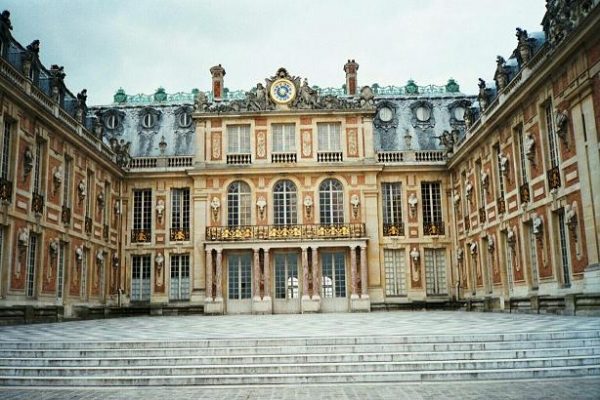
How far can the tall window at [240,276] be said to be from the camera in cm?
3073

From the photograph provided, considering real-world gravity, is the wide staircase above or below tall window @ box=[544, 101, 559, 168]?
below

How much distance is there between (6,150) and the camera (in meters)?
20.1

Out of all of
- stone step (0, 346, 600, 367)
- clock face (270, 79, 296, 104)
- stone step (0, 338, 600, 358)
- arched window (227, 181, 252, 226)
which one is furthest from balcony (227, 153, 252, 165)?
stone step (0, 346, 600, 367)

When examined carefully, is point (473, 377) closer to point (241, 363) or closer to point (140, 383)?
point (241, 363)

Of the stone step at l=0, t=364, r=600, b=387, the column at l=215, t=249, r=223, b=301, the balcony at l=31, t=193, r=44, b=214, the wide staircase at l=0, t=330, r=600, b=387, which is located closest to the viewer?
the stone step at l=0, t=364, r=600, b=387

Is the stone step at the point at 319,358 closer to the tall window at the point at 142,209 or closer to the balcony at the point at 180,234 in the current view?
the balcony at the point at 180,234

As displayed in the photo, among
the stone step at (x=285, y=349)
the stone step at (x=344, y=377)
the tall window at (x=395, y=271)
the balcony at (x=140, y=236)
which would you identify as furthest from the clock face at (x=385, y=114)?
the stone step at (x=344, y=377)

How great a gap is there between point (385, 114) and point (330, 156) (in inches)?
219

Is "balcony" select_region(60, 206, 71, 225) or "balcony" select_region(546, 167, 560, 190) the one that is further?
"balcony" select_region(60, 206, 71, 225)

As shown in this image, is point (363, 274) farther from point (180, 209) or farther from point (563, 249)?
point (563, 249)

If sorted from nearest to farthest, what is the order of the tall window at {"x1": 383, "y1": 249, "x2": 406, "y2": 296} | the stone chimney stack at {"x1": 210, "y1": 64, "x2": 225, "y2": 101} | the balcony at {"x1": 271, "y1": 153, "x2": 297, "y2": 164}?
the tall window at {"x1": 383, "y1": 249, "x2": 406, "y2": 296} → the balcony at {"x1": 271, "y1": 153, "x2": 297, "y2": 164} → the stone chimney stack at {"x1": 210, "y1": 64, "x2": 225, "y2": 101}

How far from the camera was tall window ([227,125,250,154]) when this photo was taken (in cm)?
3216

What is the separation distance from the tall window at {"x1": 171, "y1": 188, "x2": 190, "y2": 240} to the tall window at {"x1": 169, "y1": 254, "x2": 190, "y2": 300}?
1.37m

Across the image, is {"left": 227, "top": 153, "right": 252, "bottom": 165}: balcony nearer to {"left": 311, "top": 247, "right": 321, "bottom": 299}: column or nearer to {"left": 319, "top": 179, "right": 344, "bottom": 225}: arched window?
{"left": 319, "top": 179, "right": 344, "bottom": 225}: arched window
